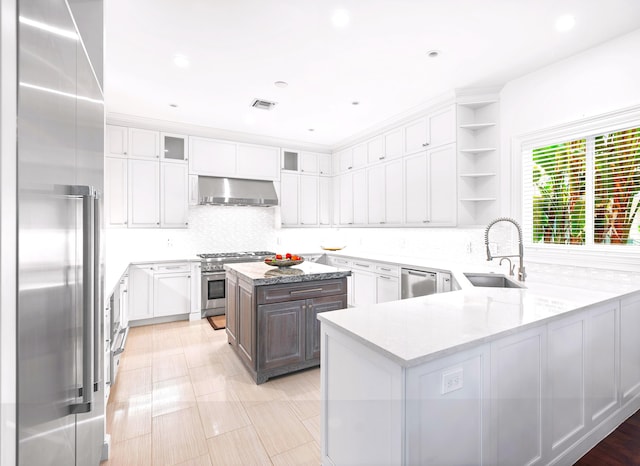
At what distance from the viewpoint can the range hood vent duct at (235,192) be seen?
4926 millimetres

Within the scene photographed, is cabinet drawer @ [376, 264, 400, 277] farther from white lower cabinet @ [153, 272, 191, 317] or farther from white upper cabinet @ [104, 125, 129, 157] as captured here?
white upper cabinet @ [104, 125, 129, 157]

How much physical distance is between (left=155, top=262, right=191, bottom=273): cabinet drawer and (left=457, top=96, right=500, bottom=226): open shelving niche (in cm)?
378

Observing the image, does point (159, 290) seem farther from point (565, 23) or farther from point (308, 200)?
point (565, 23)

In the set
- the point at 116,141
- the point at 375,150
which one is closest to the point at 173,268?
the point at 116,141

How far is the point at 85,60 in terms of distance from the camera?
124 centimetres

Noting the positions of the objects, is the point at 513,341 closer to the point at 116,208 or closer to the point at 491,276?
the point at 491,276

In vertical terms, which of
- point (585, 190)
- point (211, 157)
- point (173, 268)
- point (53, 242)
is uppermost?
point (211, 157)

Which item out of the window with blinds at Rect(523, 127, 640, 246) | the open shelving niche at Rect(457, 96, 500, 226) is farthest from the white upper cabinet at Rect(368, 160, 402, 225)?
the window with blinds at Rect(523, 127, 640, 246)

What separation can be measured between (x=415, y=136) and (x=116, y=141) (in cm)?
416

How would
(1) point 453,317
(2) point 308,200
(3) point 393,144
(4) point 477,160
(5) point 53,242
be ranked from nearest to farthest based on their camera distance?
(5) point 53,242 → (1) point 453,317 → (4) point 477,160 → (3) point 393,144 → (2) point 308,200

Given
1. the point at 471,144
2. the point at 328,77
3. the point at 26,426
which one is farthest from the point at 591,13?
the point at 26,426

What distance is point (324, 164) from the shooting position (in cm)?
613

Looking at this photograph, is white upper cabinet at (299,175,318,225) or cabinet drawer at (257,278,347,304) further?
white upper cabinet at (299,175,318,225)

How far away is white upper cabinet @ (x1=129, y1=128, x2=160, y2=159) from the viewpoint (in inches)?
178
